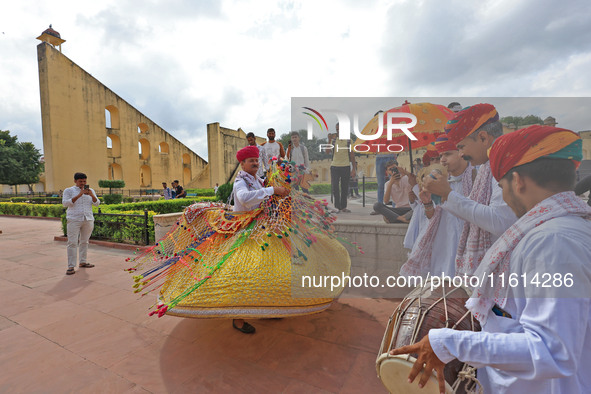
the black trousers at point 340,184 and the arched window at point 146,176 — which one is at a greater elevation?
the arched window at point 146,176

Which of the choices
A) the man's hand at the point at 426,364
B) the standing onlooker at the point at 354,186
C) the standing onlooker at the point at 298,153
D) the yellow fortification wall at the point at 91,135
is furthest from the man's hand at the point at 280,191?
the yellow fortification wall at the point at 91,135

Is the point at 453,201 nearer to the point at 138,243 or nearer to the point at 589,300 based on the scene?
the point at 589,300

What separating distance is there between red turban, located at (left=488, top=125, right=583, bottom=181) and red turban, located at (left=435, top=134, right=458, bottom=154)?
0.51 metres

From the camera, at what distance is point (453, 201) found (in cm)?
210

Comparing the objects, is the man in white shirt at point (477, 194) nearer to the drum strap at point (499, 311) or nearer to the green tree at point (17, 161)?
the drum strap at point (499, 311)

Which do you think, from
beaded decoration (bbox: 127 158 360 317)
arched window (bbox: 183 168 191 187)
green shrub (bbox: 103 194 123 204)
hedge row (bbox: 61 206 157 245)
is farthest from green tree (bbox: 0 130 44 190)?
beaded decoration (bbox: 127 158 360 317)

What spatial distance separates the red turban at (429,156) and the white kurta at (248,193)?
1.42 metres

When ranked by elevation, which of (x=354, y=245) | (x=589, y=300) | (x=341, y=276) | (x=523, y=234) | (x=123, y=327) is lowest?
(x=123, y=327)

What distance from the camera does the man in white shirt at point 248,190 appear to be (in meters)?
2.76

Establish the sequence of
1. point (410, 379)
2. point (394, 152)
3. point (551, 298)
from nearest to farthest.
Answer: point (551, 298)
point (410, 379)
point (394, 152)

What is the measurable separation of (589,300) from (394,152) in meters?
1.67

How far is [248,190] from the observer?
9.57 feet

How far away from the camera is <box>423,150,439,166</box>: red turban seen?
89.1 inches

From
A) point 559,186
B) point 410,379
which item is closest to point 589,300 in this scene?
point 559,186
